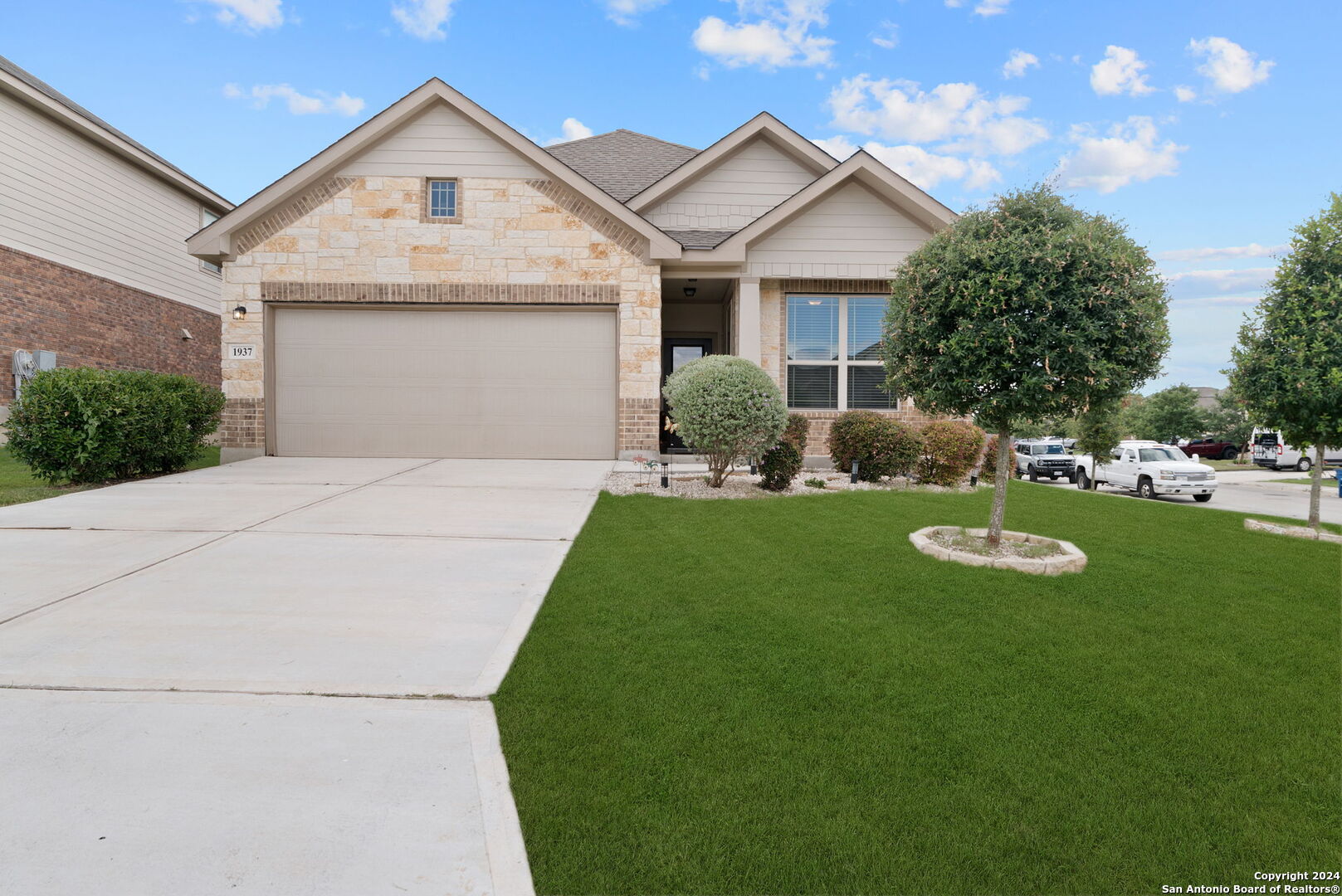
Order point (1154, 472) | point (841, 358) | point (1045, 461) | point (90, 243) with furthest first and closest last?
point (1045, 461), point (1154, 472), point (90, 243), point (841, 358)

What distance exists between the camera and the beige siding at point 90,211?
14.4m

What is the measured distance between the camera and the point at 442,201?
12.7 meters

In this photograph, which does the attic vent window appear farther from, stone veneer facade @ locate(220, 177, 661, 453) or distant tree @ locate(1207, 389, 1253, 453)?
distant tree @ locate(1207, 389, 1253, 453)

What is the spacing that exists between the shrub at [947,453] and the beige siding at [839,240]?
132 inches

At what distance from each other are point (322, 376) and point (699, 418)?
770 cm


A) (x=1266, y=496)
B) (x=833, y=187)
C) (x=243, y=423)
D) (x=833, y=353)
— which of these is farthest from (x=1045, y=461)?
(x=243, y=423)

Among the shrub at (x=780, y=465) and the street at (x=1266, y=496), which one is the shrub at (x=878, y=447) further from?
the street at (x=1266, y=496)

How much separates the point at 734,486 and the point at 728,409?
62.9 inches

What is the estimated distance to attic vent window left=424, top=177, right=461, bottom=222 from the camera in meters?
12.6

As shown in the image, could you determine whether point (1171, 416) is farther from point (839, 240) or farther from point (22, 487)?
point (22, 487)

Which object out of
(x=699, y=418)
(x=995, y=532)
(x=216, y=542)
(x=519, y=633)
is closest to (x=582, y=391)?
(x=699, y=418)

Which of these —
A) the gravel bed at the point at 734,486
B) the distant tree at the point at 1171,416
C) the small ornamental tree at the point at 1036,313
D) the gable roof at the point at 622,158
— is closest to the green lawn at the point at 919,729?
the small ornamental tree at the point at 1036,313

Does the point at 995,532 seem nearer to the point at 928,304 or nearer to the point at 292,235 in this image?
the point at 928,304

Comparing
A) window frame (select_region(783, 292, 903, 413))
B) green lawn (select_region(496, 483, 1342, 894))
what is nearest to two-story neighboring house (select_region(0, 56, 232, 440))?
window frame (select_region(783, 292, 903, 413))
